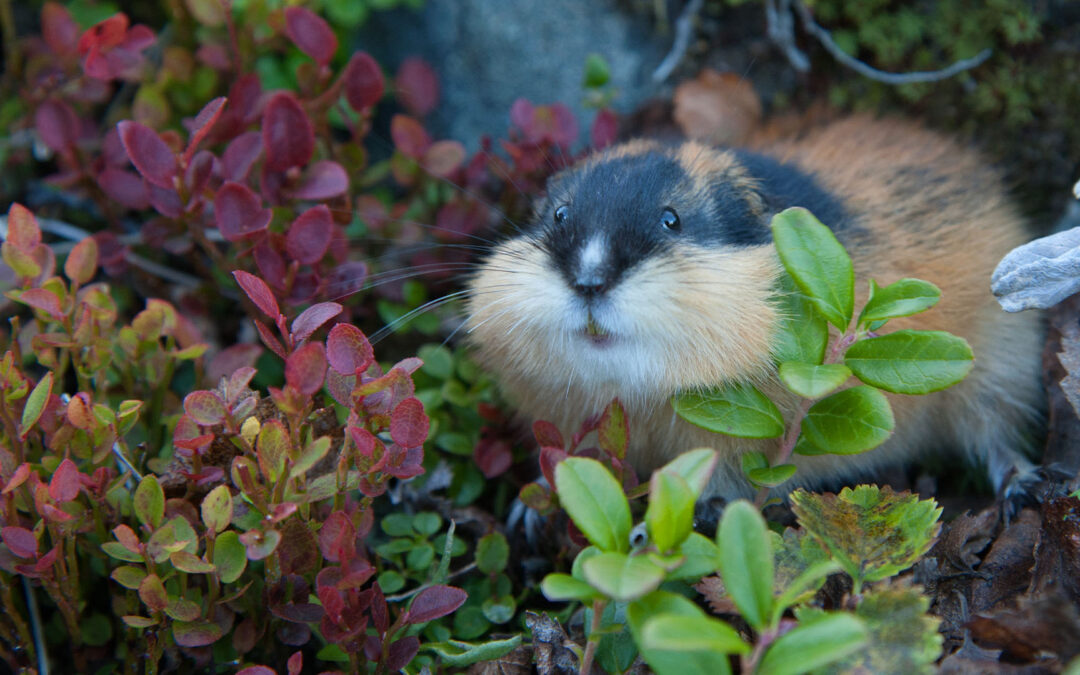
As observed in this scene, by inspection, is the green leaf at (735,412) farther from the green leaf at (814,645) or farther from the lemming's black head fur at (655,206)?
the green leaf at (814,645)

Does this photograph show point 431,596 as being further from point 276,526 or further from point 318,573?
point 276,526

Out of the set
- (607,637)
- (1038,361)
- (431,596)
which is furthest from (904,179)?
(431,596)

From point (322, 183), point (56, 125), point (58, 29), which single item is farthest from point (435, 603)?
point (58, 29)

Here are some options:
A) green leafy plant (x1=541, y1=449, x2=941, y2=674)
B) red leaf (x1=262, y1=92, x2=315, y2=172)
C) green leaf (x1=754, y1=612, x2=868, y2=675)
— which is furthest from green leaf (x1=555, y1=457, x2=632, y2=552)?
red leaf (x1=262, y1=92, x2=315, y2=172)

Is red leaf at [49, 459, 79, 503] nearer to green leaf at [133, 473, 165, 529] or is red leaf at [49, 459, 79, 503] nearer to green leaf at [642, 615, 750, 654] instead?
green leaf at [133, 473, 165, 529]

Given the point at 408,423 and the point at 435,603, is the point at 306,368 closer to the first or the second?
the point at 408,423

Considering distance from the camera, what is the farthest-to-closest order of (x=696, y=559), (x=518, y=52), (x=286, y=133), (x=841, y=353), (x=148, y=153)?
(x=518, y=52)
(x=286, y=133)
(x=148, y=153)
(x=841, y=353)
(x=696, y=559)
